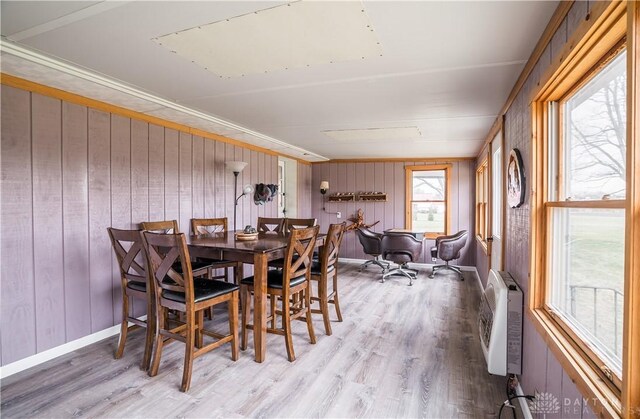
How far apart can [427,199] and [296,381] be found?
195 inches

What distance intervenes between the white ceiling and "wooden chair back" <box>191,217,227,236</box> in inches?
43.6

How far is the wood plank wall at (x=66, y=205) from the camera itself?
233 cm

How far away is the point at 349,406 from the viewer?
202 cm

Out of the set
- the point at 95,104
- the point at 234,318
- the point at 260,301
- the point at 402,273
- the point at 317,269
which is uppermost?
the point at 95,104

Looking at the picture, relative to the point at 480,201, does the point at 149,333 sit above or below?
below

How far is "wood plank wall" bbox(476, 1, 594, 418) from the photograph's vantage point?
1.31 meters

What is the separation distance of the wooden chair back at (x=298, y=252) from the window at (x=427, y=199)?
13.5 ft

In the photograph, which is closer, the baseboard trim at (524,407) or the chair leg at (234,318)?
the baseboard trim at (524,407)

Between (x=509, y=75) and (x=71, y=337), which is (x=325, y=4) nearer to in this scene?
(x=509, y=75)

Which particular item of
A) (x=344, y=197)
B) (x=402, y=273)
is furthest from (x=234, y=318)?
(x=344, y=197)

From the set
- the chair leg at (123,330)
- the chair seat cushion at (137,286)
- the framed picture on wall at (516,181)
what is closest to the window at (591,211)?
the framed picture on wall at (516,181)

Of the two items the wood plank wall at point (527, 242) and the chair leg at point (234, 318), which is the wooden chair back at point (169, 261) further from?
the wood plank wall at point (527, 242)

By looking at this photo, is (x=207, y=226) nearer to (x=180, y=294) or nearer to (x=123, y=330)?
(x=123, y=330)

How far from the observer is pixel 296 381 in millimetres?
2287
